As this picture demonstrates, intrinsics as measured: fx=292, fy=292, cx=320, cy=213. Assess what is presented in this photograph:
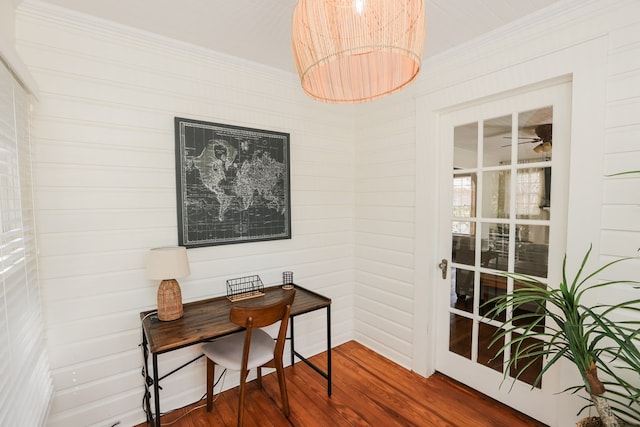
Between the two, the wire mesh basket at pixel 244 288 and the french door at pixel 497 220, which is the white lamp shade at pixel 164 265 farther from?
the french door at pixel 497 220

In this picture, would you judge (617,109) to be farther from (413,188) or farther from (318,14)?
(318,14)

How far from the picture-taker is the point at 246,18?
1.77 metres

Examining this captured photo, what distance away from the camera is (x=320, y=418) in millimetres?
1943

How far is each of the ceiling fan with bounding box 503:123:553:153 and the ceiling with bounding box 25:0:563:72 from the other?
67 cm

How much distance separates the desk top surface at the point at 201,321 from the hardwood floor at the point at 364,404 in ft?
2.29

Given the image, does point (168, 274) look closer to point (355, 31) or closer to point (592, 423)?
point (355, 31)

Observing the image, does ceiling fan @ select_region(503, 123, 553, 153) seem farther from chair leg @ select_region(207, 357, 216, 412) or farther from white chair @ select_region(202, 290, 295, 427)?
chair leg @ select_region(207, 357, 216, 412)

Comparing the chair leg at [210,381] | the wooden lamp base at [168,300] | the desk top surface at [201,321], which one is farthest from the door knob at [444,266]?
the wooden lamp base at [168,300]

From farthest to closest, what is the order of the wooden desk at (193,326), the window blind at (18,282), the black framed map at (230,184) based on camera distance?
the black framed map at (230,184)
the wooden desk at (193,326)
the window blind at (18,282)

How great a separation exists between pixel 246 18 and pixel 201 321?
6.13 feet

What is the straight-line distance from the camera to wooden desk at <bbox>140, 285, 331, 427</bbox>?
1518 millimetres

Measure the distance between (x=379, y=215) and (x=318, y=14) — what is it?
1952 mm

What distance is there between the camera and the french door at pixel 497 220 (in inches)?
70.4

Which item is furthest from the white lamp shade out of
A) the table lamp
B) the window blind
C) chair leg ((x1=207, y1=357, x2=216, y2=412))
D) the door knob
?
the door knob
